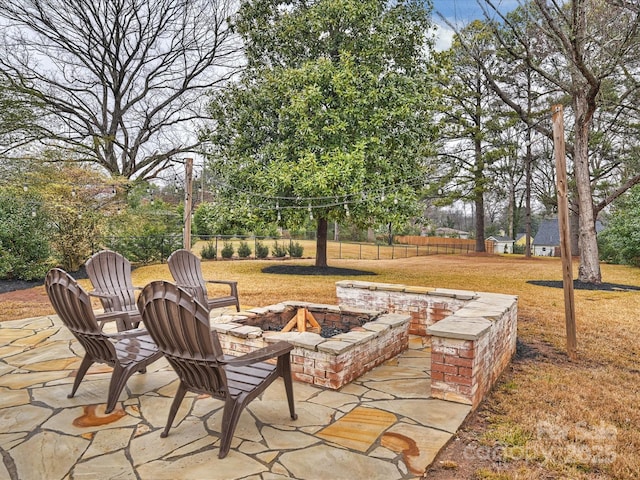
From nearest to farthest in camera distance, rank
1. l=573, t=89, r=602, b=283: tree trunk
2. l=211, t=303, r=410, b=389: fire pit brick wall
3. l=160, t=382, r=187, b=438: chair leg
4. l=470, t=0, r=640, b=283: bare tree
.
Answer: l=160, t=382, r=187, b=438: chair leg < l=211, t=303, r=410, b=389: fire pit brick wall < l=470, t=0, r=640, b=283: bare tree < l=573, t=89, r=602, b=283: tree trunk

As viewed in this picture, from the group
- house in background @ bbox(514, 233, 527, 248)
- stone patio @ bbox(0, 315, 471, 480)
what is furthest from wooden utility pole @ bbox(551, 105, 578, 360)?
house in background @ bbox(514, 233, 527, 248)

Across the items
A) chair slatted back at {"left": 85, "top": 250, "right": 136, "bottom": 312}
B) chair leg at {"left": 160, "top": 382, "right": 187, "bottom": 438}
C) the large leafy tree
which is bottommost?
chair leg at {"left": 160, "top": 382, "right": 187, "bottom": 438}

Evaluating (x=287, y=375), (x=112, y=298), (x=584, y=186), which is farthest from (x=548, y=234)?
(x=287, y=375)

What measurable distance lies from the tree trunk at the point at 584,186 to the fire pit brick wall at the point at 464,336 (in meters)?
5.99

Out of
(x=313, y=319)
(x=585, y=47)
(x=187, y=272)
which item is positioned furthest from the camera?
(x=585, y=47)

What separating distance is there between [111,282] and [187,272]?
0.99 meters

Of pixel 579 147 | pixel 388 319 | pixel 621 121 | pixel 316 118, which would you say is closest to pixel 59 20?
Result: pixel 316 118

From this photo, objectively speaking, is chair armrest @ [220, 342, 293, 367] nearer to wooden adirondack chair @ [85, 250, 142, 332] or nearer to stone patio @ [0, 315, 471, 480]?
stone patio @ [0, 315, 471, 480]

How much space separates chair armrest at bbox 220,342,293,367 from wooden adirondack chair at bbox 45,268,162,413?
2.81 feet

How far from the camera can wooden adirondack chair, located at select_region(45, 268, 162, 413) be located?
2633 millimetres

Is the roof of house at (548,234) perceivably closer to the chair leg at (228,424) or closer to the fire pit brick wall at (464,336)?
the fire pit brick wall at (464,336)

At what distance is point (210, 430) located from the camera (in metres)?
2.44

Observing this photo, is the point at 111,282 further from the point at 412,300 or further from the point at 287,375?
the point at 412,300

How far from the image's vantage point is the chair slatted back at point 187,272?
5.04m
